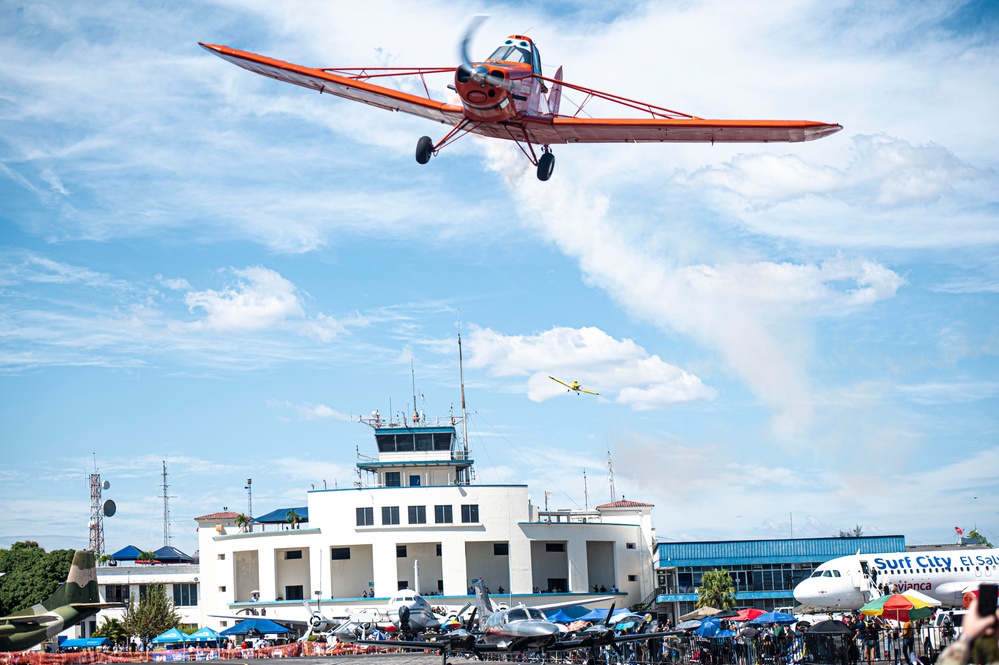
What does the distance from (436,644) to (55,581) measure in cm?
6769

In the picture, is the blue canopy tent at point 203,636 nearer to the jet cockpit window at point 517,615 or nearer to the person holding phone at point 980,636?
the jet cockpit window at point 517,615

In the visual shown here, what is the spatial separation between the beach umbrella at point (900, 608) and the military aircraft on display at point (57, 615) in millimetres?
28738

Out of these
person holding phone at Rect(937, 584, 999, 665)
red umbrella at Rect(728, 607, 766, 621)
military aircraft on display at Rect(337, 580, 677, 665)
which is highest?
person holding phone at Rect(937, 584, 999, 665)

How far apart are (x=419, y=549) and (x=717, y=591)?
22.5 meters

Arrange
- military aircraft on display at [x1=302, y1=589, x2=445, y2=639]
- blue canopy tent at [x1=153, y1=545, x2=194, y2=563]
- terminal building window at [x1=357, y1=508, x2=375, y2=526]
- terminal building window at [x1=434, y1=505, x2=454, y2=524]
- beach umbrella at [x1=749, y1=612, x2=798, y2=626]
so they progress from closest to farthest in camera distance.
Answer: beach umbrella at [x1=749, y1=612, x2=798, y2=626] < military aircraft on display at [x1=302, y1=589, x2=445, y2=639] < terminal building window at [x1=434, y1=505, x2=454, y2=524] < terminal building window at [x1=357, y1=508, x2=375, y2=526] < blue canopy tent at [x1=153, y1=545, x2=194, y2=563]

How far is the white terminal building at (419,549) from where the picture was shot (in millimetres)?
81125

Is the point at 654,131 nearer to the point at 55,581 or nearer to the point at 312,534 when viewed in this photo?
the point at 312,534

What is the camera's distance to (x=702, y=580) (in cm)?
8169

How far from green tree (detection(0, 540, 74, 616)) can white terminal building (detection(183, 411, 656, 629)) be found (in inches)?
687

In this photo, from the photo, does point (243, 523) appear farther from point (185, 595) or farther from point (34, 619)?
point (34, 619)

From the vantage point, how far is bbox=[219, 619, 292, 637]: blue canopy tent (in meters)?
66.8

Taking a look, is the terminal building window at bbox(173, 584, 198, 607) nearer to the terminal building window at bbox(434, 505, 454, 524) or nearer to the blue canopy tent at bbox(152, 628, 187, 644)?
the terminal building window at bbox(434, 505, 454, 524)

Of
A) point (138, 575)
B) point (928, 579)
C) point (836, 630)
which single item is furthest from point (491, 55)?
point (138, 575)

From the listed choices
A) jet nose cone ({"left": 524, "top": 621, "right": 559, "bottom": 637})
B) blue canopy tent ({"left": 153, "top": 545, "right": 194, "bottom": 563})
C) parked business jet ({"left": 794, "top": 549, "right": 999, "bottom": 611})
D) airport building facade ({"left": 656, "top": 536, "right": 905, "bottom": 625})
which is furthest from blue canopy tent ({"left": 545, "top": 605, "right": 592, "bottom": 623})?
blue canopy tent ({"left": 153, "top": 545, "right": 194, "bottom": 563})
